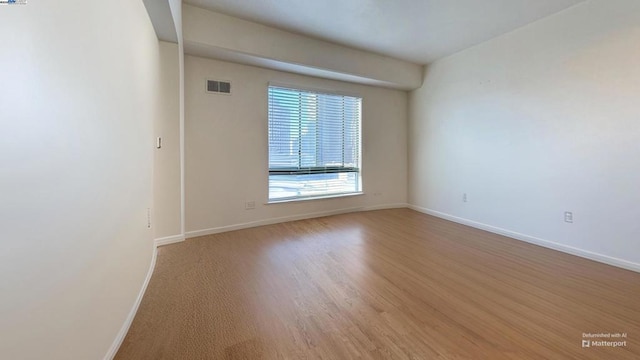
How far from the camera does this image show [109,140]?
1372 mm

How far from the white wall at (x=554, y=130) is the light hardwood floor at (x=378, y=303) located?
47cm

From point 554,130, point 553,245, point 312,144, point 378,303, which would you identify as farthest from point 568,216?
point 312,144

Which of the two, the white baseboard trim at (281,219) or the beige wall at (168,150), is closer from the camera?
the beige wall at (168,150)

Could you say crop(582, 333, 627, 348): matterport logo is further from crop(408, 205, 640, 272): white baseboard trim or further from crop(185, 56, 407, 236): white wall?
crop(185, 56, 407, 236): white wall

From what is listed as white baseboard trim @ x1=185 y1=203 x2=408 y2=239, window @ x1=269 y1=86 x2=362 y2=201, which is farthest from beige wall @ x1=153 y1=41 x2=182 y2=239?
window @ x1=269 y1=86 x2=362 y2=201

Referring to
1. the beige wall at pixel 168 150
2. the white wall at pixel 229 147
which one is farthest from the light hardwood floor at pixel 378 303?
the white wall at pixel 229 147

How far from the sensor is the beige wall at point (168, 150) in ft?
9.25

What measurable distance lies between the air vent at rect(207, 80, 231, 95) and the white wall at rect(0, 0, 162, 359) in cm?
168

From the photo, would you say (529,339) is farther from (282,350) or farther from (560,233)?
(560,233)

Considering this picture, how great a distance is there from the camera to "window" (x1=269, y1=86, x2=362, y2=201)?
13.0 feet

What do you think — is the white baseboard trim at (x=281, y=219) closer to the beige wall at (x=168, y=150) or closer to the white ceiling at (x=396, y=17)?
the beige wall at (x=168, y=150)

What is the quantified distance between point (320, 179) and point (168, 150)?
2367mm

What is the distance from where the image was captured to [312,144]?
4.28 meters

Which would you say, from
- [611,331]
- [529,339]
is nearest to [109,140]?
[529,339]
